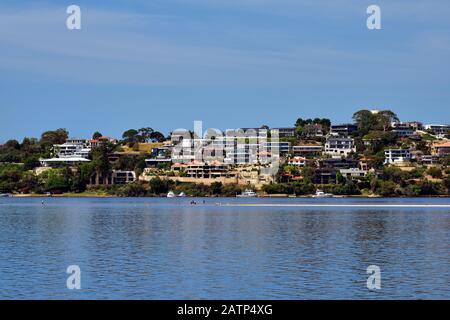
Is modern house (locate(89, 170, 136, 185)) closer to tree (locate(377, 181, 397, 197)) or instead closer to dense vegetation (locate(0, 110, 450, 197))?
dense vegetation (locate(0, 110, 450, 197))

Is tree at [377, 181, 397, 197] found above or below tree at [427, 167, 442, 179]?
below

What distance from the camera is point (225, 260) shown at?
39844 mm

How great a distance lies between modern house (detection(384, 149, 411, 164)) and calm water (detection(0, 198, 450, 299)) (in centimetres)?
11719

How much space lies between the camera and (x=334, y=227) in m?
64.4

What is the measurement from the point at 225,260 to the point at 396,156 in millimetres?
148417

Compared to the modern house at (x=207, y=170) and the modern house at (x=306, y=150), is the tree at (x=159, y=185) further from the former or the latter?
the modern house at (x=306, y=150)

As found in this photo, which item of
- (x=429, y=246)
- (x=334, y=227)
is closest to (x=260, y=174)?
(x=334, y=227)

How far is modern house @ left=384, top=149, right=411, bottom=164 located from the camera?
18212cm

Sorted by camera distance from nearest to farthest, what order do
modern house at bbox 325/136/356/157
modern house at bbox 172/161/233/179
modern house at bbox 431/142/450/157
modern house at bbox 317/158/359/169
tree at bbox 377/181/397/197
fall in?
tree at bbox 377/181/397/197 → modern house at bbox 172/161/233/179 → modern house at bbox 317/158/359/169 → modern house at bbox 431/142/450/157 → modern house at bbox 325/136/356/157

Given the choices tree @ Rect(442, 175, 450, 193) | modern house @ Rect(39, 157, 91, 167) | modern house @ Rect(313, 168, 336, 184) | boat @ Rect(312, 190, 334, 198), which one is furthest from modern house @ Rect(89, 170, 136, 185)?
tree @ Rect(442, 175, 450, 193)

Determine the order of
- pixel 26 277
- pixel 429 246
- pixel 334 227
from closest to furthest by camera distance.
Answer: pixel 26 277 < pixel 429 246 < pixel 334 227
